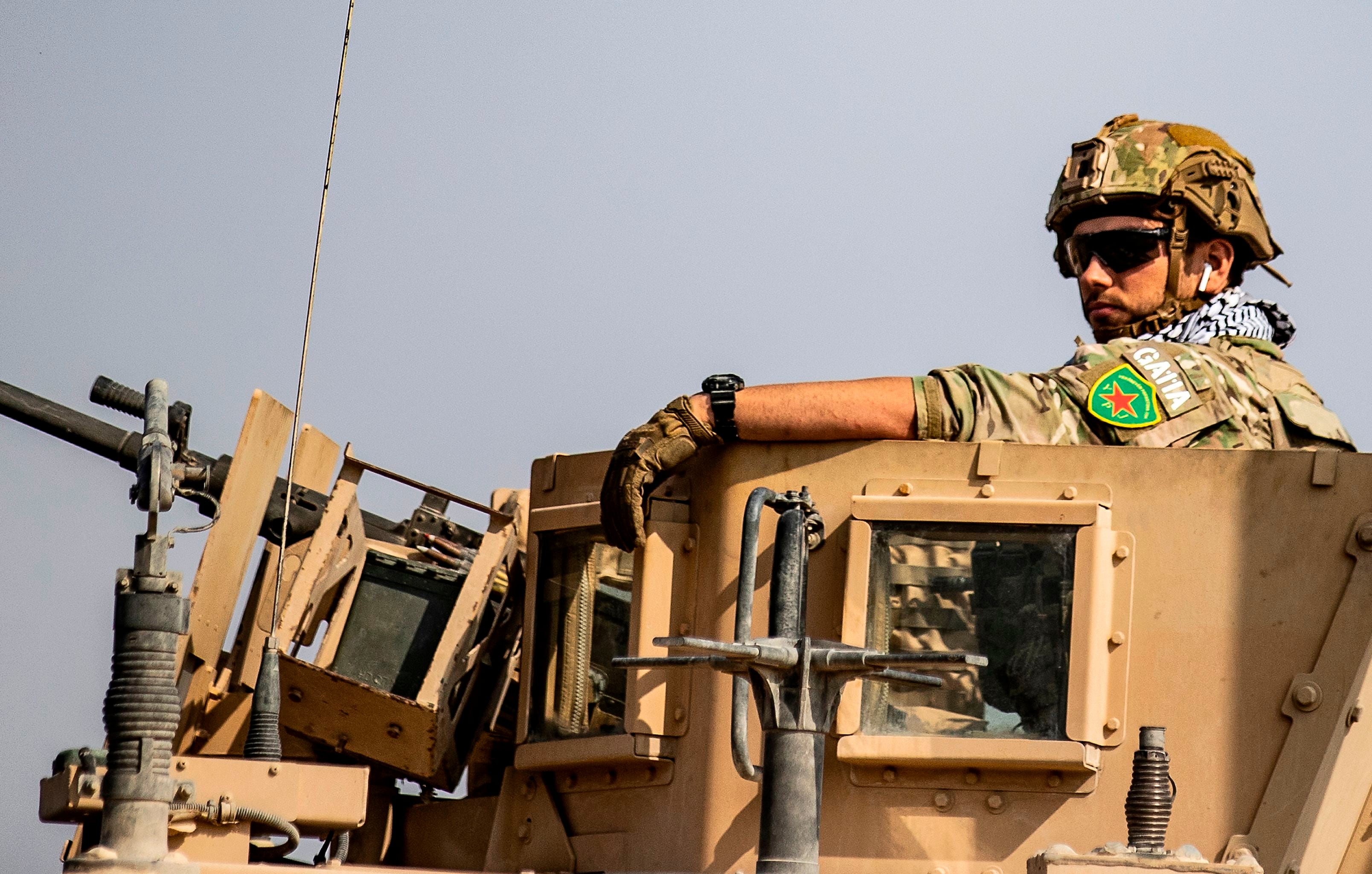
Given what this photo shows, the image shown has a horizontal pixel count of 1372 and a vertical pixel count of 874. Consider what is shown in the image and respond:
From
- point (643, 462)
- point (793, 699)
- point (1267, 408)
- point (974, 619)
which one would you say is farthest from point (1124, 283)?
point (793, 699)

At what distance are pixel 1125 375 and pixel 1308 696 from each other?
140cm

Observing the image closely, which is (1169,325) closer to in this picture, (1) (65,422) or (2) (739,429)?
(2) (739,429)

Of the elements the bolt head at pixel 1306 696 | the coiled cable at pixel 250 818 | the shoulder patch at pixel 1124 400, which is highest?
the shoulder patch at pixel 1124 400

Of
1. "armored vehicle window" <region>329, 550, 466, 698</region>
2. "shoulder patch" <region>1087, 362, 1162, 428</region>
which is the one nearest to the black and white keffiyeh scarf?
"shoulder patch" <region>1087, 362, 1162, 428</region>

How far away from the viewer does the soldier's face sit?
29.8ft

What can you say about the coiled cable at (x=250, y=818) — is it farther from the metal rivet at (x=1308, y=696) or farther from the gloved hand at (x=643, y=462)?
the metal rivet at (x=1308, y=696)

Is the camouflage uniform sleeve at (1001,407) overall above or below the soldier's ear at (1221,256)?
below

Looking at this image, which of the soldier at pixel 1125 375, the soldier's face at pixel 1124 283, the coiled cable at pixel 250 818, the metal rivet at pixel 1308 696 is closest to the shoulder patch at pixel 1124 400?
the soldier at pixel 1125 375

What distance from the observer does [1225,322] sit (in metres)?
9.09

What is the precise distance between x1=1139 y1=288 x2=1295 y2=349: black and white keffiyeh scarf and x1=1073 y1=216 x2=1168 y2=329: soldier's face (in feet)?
0.38

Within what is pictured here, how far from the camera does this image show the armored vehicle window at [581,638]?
323 inches

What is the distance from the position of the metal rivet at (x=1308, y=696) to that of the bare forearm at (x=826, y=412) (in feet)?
4.95

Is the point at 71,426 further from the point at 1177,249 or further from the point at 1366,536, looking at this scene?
the point at 1366,536

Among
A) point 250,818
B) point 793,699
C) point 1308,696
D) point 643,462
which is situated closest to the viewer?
point 793,699
